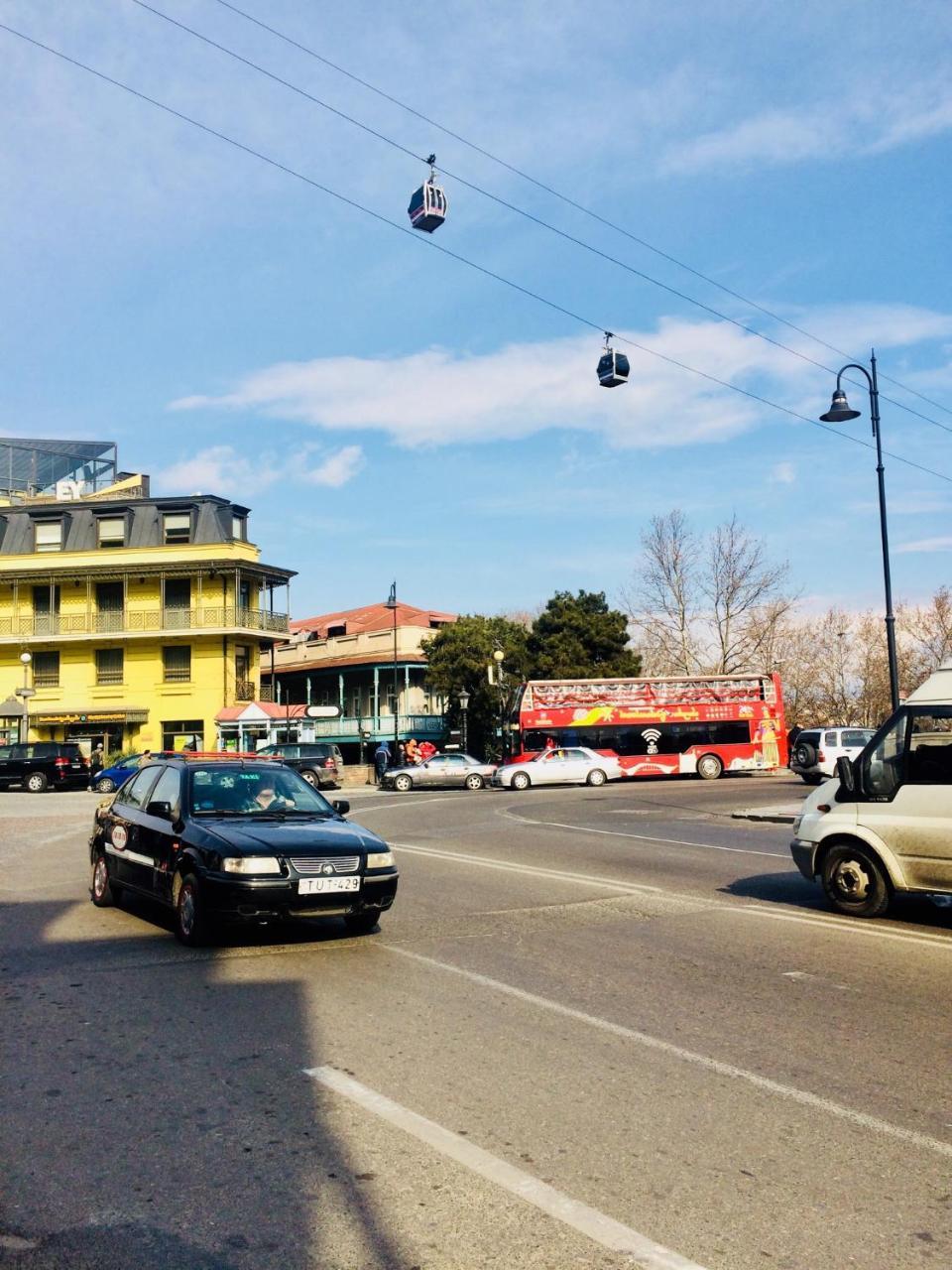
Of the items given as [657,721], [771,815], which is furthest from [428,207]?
[657,721]

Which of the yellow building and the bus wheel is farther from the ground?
the yellow building

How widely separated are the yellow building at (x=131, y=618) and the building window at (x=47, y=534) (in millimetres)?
49

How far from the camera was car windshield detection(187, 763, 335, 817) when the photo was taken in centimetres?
928

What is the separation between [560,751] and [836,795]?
29.2 meters

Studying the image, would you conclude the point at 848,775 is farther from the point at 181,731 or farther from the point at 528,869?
the point at 181,731

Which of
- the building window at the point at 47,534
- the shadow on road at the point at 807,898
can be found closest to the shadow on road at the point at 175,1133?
the shadow on road at the point at 807,898

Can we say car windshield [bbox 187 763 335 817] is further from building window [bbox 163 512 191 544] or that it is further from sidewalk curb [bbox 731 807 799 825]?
building window [bbox 163 512 191 544]

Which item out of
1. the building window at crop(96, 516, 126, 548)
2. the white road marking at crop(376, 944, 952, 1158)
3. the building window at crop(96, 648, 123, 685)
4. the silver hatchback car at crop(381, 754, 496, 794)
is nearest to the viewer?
the white road marking at crop(376, 944, 952, 1158)

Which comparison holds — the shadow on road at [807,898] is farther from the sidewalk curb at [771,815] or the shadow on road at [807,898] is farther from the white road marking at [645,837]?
the sidewalk curb at [771,815]

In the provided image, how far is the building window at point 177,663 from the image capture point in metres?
51.8

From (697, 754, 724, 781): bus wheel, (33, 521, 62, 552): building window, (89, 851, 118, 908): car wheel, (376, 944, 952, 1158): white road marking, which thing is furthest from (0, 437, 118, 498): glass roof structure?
(376, 944, 952, 1158): white road marking

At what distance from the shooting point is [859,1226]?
145 inches

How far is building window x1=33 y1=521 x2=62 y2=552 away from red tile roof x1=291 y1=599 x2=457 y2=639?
46.8 feet

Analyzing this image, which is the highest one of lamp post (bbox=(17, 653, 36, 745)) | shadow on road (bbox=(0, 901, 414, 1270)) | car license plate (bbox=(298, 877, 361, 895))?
lamp post (bbox=(17, 653, 36, 745))
